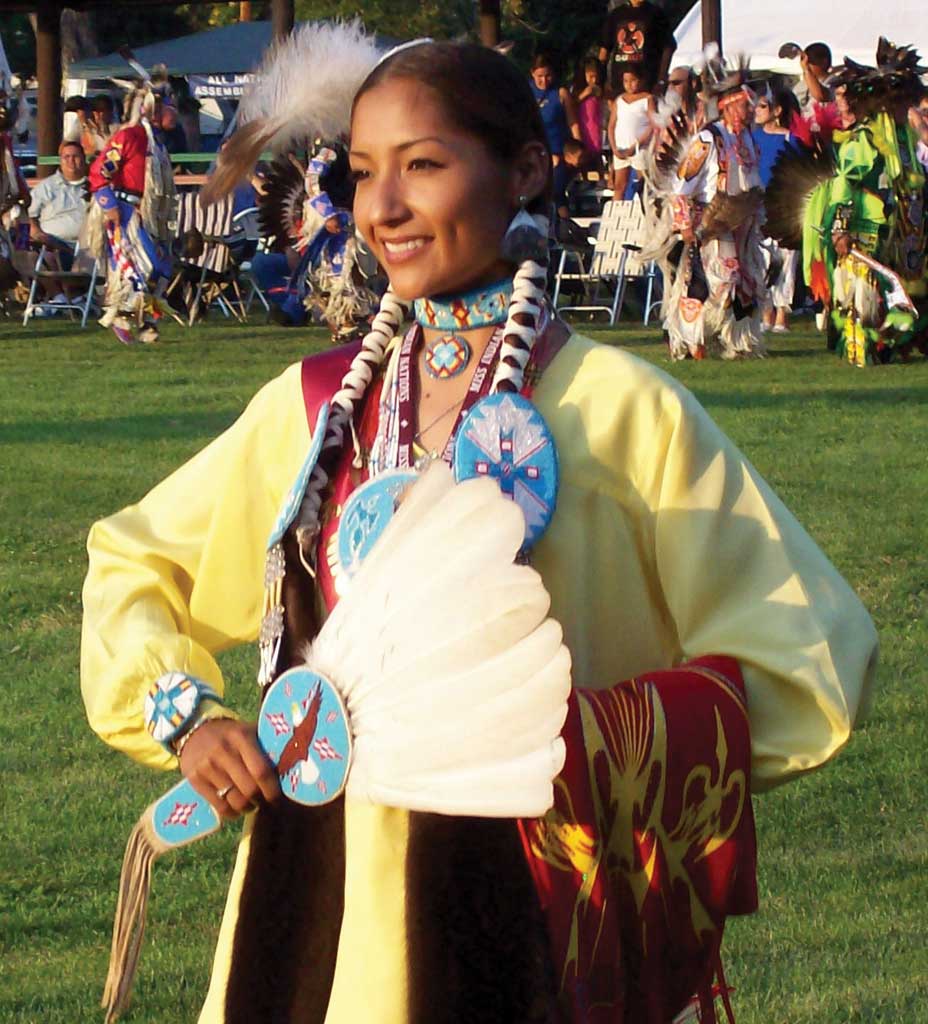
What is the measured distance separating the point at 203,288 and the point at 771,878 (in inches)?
493

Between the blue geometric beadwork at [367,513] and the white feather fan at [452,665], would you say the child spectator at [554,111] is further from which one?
the white feather fan at [452,665]

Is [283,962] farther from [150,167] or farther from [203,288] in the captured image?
[203,288]

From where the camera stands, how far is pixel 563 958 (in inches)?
76.5

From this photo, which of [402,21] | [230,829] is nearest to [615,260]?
[230,829]

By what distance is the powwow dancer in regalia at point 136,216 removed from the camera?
552 inches

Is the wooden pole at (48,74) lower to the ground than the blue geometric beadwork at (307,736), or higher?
lower

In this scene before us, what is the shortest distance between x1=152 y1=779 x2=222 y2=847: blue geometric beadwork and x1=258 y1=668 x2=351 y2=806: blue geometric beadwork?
90 millimetres

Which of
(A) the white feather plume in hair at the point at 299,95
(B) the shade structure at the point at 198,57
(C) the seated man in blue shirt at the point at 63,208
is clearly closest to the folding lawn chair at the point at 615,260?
(C) the seated man in blue shirt at the point at 63,208

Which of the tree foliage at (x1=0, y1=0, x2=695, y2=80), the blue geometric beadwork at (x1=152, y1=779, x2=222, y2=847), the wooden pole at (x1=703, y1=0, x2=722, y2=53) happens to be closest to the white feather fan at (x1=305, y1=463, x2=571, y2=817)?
the blue geometric beadwork at (x1=152, y1=779, x2=222, y2=847)

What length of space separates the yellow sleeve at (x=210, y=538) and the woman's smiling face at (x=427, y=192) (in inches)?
7.7

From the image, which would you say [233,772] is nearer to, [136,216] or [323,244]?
[323,244]

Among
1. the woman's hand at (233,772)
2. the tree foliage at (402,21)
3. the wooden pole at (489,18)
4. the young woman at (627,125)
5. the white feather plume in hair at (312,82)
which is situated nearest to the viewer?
the woman's hand at (233,772)

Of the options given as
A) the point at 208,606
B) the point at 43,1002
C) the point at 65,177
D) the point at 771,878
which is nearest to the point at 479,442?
the point at 208,606

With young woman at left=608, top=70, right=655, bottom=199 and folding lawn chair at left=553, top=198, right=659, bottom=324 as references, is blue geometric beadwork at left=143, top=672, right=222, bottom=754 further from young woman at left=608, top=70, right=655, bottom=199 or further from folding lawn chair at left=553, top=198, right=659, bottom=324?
young woman at left=608, top=70, right=655, bottom=199
